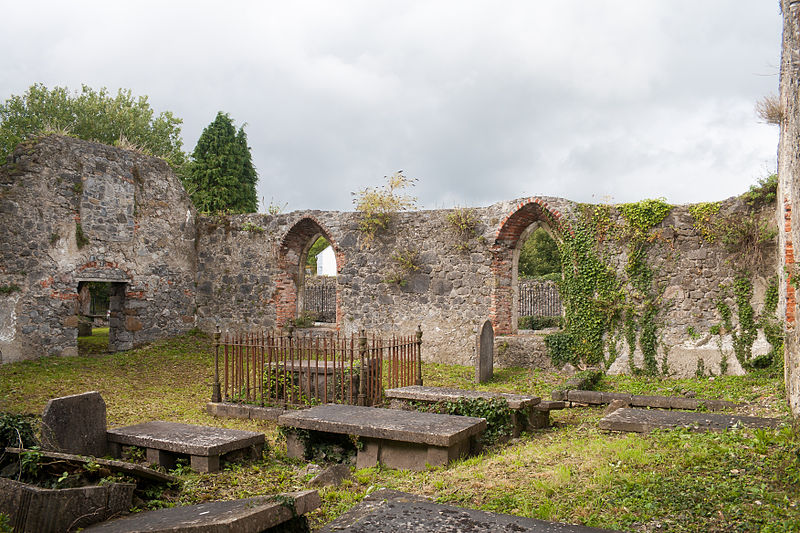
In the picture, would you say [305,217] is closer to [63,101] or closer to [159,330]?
[159,330]

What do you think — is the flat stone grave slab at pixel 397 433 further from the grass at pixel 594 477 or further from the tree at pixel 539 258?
the tree at pixel 539 258

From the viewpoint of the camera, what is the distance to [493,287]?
13000mm

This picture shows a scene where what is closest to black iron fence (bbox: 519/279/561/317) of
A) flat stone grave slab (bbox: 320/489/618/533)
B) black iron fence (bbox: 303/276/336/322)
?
black iron fence (bbox: 303/276/336/322)

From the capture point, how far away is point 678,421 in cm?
649

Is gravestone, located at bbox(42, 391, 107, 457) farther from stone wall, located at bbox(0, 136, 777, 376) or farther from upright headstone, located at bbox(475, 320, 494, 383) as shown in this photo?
stone wall, located at bbox(0, 136, 777, 376)

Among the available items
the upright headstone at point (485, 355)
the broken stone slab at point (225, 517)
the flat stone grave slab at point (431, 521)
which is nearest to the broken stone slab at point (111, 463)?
the broken stone slab at point (225, 517)

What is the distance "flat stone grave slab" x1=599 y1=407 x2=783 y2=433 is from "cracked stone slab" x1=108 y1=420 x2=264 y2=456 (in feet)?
13.2

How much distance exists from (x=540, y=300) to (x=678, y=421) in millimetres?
15125

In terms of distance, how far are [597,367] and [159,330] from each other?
10783 mm

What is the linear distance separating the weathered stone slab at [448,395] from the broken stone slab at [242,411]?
6.03 feet

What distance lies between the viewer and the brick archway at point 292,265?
50.4ft

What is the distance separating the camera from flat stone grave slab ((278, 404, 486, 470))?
18.6 ft

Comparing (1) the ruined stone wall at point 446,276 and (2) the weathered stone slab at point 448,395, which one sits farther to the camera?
(1) the ruined stone wall at point 446,276

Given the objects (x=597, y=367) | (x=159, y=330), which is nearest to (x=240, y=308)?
(x=159, y=330)
